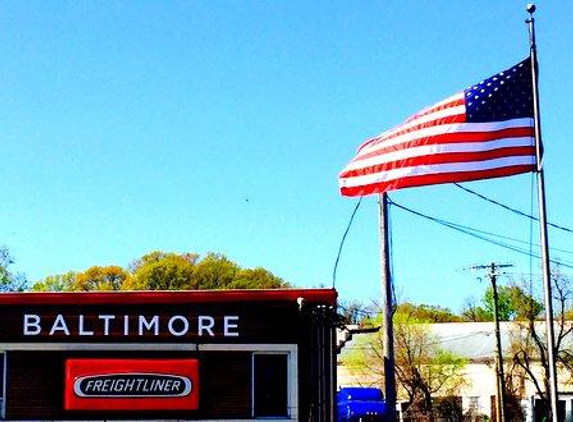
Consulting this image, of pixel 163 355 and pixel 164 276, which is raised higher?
pixel 164 276

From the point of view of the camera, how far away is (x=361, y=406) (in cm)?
3847

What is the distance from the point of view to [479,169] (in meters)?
18.0

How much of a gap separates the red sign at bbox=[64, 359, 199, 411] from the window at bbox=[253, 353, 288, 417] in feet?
4.04

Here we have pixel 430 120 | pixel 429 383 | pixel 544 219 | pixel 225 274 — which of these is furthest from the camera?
pixel 225 274

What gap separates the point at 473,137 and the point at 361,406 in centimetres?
2203

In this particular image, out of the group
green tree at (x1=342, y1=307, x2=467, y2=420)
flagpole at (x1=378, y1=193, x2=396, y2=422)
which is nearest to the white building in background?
green tree at (x1=342, y1=307, x2=467, y2=420)

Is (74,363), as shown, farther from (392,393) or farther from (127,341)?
(392,393)

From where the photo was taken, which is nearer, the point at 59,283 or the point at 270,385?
the point at 270,385

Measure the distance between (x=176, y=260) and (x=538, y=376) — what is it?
1484 inches

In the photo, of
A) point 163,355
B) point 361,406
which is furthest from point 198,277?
point 163,355

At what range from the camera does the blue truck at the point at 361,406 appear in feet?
125

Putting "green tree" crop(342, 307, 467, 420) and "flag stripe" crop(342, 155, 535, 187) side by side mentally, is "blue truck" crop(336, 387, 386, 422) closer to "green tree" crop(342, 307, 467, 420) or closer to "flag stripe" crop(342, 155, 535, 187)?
"flag stripe" crop(342, 155, 535, 187)

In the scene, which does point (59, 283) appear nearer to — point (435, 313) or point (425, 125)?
point (435, 313)

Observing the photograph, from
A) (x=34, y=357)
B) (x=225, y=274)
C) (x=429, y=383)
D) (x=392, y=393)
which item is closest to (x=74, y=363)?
(x=34, y=357)
